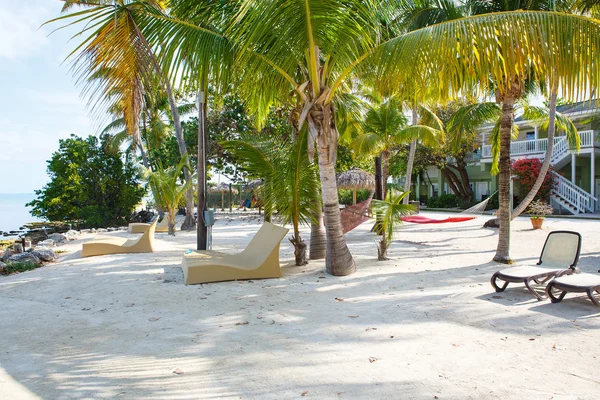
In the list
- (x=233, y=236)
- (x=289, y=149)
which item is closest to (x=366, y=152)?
(x=233, y=236)

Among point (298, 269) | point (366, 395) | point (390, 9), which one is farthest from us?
point (298, 269)

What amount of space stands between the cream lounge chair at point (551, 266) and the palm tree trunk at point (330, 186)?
2227mm

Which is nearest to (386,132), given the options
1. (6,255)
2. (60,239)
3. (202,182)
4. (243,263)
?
(202,182)

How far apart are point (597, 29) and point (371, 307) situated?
3.56 metres

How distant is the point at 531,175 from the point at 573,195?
85.5 inches

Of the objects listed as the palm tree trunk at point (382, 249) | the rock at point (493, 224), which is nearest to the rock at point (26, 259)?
the palm tree trunk at point (382, 249)

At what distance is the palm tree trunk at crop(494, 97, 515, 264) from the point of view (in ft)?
25.3

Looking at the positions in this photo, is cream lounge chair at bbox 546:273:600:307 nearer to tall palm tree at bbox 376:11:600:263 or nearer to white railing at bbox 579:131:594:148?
tall palm tree at bbox 376:11:600:263

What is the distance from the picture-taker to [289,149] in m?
7.64

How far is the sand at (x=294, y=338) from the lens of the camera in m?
2.93

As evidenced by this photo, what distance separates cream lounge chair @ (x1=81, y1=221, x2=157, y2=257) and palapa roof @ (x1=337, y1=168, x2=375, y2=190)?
1080 centimetres

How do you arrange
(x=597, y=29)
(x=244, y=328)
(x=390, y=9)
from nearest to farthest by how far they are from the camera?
(x=597, y=29), (x=244, y=328), (x=390, y=9)

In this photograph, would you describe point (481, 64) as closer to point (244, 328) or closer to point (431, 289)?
point (431, 289)

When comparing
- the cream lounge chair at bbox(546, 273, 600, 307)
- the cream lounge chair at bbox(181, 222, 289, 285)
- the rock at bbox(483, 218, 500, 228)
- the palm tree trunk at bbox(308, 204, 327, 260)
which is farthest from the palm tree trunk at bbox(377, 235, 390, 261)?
the rock at bbox(483, 218, 500, 228)
